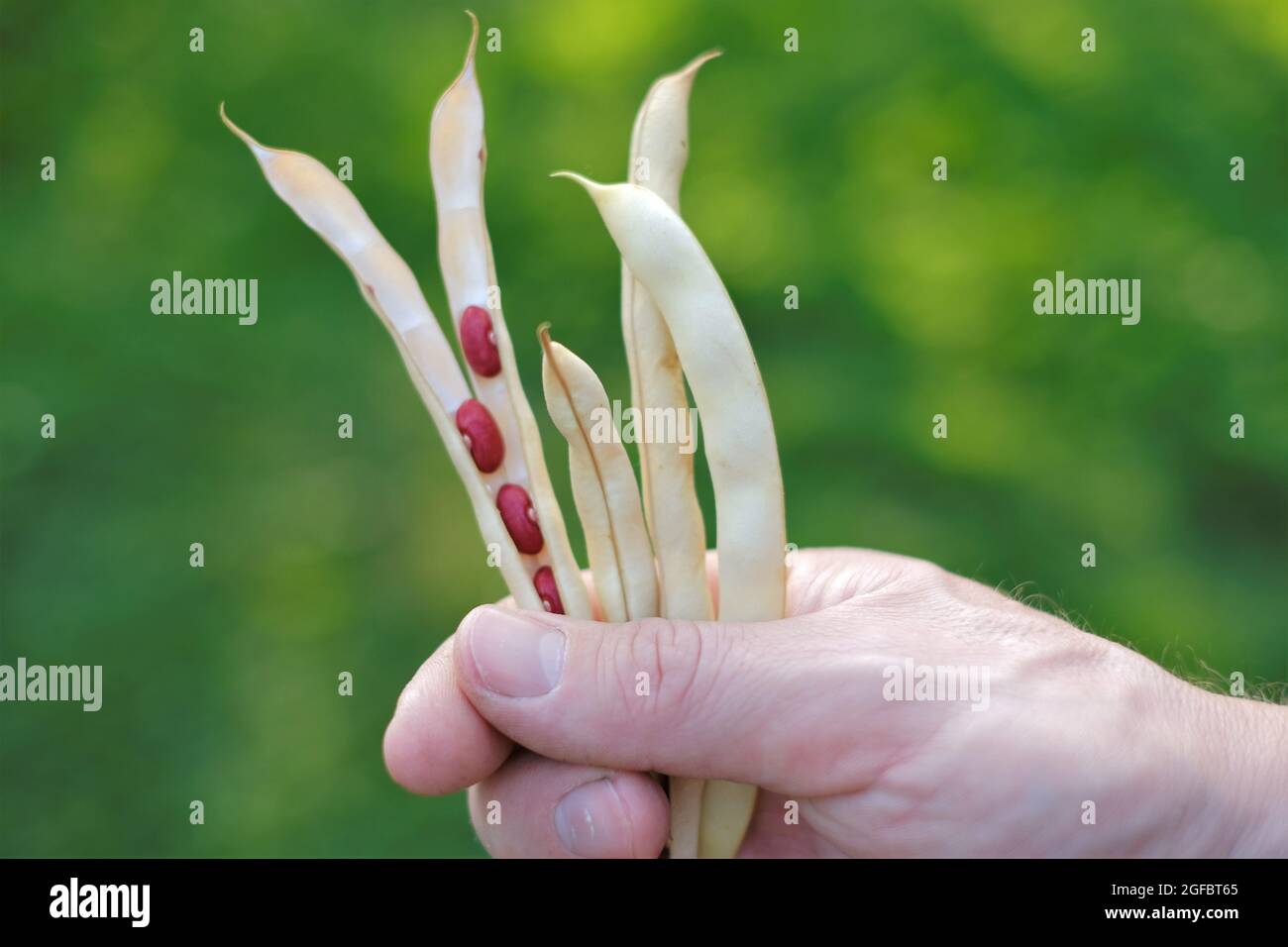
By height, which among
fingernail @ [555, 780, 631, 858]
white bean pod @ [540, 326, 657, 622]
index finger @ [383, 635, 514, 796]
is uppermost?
white bean pod @ [540, 326, 657, 622]

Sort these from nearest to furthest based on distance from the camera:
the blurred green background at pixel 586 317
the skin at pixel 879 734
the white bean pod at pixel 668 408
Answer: the skin at pixel 879 734, the white bean pod at pixel 668 408, the blurred green background at pixel 586 317

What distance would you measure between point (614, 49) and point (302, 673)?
1936mm

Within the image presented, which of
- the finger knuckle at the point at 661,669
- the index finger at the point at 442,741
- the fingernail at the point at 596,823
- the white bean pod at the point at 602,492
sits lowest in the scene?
the fingernail at the point at 596,823

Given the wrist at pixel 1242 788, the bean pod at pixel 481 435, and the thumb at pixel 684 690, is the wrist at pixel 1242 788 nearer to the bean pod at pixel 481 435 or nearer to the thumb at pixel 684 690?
the thumb at pixel 684 690

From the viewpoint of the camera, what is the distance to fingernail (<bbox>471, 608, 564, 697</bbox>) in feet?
4.58

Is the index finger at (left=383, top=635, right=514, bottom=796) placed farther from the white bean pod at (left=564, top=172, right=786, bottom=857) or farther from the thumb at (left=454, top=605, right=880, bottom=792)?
the white bean pod at (left=564, top=172, right=786, bottom=857)

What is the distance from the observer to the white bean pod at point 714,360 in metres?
1.35

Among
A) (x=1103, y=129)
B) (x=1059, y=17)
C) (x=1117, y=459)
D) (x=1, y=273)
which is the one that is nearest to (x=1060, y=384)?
(x=1117, y=459)

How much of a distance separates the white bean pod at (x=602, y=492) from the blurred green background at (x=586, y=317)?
1.68m

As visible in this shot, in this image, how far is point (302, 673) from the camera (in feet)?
10.1

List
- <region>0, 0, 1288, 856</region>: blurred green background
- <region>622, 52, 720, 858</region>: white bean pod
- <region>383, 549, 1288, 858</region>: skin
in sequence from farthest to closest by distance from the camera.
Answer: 1. <region>0, 0, 1288, 856</region>: blurred green background
2. <region>622, 52, 720, 858</region>: white bean pod
3. <region>383, 549, 1288, 858</region>: skin

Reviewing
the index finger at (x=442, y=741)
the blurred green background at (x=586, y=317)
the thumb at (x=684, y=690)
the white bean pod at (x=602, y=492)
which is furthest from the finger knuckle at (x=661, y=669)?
the blurred green background at (x=586, y=317)

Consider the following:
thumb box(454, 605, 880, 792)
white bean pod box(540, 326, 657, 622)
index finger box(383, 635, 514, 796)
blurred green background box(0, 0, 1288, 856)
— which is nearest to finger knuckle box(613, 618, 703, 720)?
thumb box(454, 605, 880, 792)

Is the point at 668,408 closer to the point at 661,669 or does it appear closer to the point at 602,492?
the point at 602,492
